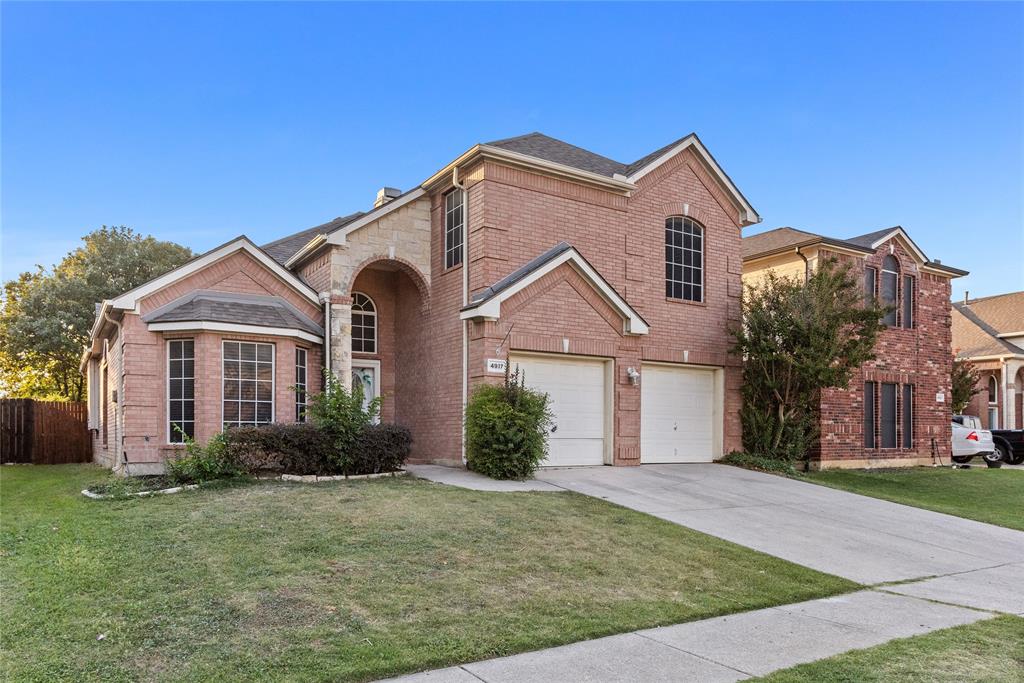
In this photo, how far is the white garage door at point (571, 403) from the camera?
49.6ft

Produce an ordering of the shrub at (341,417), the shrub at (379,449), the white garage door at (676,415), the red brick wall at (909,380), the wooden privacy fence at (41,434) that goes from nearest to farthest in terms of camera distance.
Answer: the shrub at (341,417) < the shrub at (379,449) < the white garage door at (676,415) < the red brick wall at (909,380) < the wooden privacy fence at (41,434)

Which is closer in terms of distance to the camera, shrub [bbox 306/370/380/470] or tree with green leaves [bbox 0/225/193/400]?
shrub [bbox 306/370/380/470]

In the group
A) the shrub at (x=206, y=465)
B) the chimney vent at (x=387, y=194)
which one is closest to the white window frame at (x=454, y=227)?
the chimney vent at (x=387, y=194)

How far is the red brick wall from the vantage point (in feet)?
62.5

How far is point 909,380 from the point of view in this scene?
69.7 feet

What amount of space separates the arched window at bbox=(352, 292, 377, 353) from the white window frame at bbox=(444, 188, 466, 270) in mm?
2873

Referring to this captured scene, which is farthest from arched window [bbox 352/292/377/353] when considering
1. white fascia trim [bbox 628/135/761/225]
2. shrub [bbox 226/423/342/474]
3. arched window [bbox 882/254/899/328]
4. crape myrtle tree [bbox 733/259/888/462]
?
arched window [bbox 882/254/899/328]

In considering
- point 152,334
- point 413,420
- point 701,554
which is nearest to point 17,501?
point 152,334

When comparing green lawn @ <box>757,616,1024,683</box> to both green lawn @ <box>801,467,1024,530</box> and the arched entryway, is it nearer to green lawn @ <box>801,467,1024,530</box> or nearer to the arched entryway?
green lawn @ <box>801,467,1024,530</box>

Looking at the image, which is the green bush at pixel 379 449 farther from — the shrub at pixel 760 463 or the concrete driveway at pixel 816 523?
the shrub at pixel 760 463

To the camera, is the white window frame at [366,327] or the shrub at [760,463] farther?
the white window frame at [366,327]

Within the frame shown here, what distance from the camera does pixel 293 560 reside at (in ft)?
23.2

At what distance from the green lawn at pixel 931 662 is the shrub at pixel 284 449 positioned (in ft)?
28.9

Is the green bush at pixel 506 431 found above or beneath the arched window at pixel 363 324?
beneath
